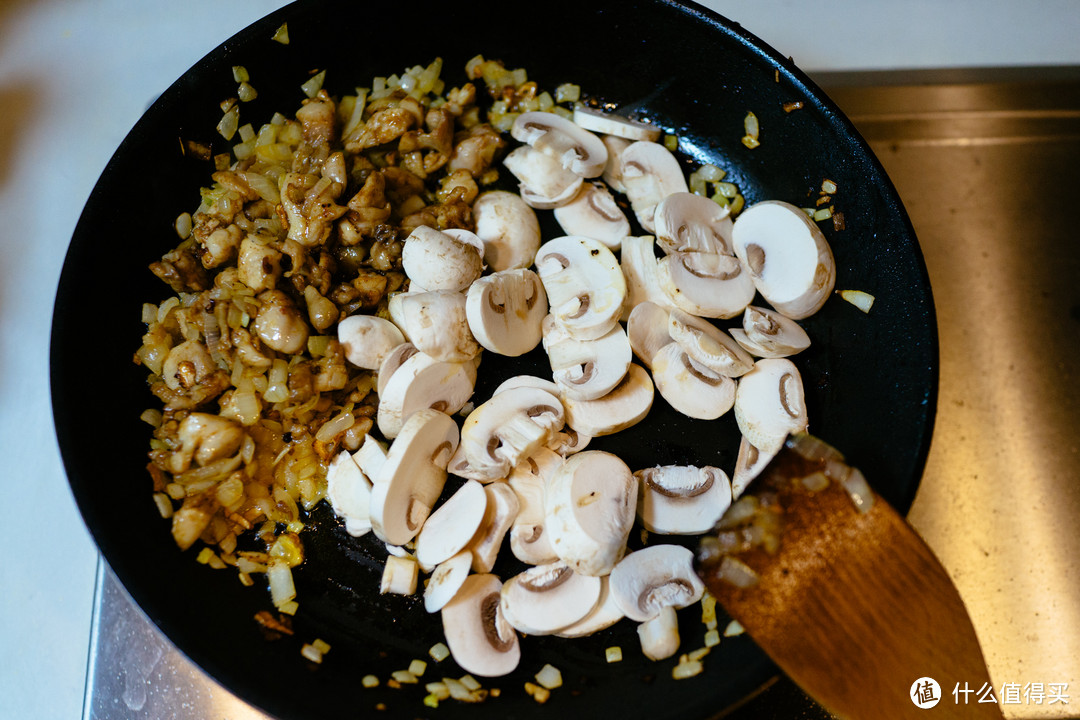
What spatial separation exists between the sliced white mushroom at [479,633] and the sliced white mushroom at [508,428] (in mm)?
259

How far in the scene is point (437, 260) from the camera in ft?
5.19

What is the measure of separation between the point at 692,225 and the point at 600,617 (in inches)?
38.1

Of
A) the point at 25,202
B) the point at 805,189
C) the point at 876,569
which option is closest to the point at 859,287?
the point at 805,189

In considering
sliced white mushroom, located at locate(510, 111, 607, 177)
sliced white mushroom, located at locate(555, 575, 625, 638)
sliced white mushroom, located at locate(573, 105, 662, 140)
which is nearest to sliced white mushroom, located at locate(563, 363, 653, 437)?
sliced white mushroom, located at locate(555, 575, 625, 638)

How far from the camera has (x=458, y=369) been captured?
64.3 inches

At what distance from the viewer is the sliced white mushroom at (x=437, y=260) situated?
158 centimetres

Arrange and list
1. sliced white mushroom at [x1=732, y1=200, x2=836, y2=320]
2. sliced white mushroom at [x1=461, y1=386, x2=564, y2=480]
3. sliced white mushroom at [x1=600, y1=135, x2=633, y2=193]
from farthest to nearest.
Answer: sliced white mushroom at [x1=600, y1=135, x2=633, y2=193] < sliced white mushroom at [x1=732, y1=200, x2=836, y2=320] < sliced white mushroom at [x1=461, y1=386, x2=564, y2=480]

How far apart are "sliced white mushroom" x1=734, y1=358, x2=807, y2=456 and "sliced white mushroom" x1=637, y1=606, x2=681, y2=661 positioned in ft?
1.45

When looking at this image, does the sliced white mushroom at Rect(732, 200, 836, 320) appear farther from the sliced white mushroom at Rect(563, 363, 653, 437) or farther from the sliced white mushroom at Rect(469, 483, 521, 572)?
the sliced white mushroom at Rect(469, 483, 521, 572)

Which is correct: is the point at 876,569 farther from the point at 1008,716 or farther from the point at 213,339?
the point at 213,339

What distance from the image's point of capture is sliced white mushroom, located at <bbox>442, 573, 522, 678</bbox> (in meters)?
1.45

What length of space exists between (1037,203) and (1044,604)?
3.65ft

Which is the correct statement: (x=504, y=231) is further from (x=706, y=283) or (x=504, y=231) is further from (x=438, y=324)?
(x=706, y=283)

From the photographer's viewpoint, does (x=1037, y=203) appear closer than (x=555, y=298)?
No
